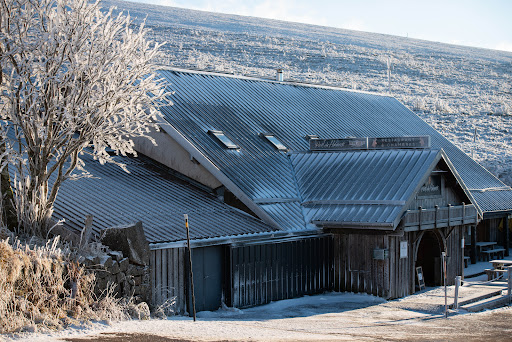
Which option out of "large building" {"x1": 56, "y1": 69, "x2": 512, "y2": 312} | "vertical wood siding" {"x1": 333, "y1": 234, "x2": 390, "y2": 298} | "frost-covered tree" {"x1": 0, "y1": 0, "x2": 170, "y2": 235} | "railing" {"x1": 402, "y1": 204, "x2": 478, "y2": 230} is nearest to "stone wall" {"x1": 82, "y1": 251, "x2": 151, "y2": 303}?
"large building" {"x1": 56, "y1": 69, "x2": 512, "y2": 312}

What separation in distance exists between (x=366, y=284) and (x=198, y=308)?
18.4 ft

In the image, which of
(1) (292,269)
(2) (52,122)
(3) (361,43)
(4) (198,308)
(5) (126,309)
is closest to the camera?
(5) (126,309)

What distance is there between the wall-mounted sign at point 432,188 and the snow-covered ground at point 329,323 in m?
3.06

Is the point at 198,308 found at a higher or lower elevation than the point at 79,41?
lower

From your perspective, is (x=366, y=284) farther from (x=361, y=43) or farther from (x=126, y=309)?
(x=361, y=43)

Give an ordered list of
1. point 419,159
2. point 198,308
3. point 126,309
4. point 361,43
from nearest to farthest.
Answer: point 126,309 < point 198,308 < point 419,159 < point 361,43

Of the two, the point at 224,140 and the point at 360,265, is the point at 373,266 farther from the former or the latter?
the point at 224,140

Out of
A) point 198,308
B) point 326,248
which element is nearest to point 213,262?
point 198,308

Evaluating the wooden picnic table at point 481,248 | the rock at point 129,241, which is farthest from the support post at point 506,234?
the rock at point 129,241

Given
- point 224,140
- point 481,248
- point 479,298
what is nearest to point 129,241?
point 224,140

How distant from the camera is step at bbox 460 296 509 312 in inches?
726

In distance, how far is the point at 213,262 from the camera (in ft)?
60.1

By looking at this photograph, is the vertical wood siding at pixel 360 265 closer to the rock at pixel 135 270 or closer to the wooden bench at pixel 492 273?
the wooden bench at pixel 492 273

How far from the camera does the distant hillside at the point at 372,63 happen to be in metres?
58.5
